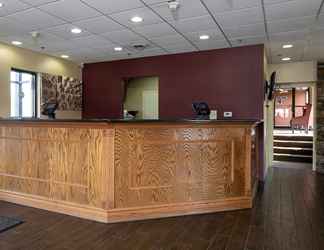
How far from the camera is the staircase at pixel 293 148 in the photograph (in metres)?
7.86

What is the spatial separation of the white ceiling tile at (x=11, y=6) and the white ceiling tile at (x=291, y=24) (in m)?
3.51

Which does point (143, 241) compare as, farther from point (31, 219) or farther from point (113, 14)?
point (113, 14)

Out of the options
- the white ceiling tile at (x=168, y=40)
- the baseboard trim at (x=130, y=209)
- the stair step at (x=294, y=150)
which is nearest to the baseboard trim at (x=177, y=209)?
the baseboard trim at (x=130, y=209)

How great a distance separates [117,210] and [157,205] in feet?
1.62

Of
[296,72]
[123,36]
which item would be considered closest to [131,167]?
[123,36]

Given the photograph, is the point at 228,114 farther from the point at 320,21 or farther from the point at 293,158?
the point at 293,158

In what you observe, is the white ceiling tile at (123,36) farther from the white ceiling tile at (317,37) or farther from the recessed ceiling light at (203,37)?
the white ceiling tile at (317,37)

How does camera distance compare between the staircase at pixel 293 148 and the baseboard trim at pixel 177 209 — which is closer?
the baseboard trim at pixel 177 209

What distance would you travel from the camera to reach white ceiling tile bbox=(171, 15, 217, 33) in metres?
3.98

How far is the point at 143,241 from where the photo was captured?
2697 mm

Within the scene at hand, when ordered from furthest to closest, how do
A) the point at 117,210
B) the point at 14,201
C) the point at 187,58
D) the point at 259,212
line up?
the point at 187,58 < the point at 14,201 < the point at 259,212 < the point at 117,210

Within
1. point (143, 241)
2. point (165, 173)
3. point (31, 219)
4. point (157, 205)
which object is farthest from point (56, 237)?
point (165, 173)

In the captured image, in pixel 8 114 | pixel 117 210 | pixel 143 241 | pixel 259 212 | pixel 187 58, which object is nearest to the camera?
pixel 143 241

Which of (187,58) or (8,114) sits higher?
(187,58)
